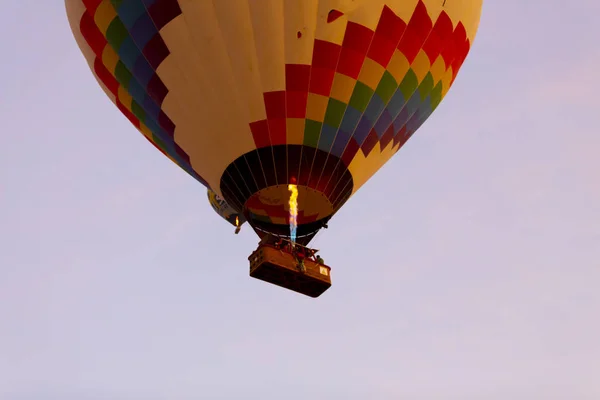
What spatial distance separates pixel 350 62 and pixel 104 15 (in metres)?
4.49

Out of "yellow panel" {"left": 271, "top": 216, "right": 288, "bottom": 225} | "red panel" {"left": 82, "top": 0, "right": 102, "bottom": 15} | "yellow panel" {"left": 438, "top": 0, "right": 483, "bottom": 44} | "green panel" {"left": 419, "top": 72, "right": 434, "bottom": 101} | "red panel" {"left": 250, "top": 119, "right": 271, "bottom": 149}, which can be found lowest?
"yellow panel" {"left": 271, "top": 216, "right": 288, "bottom": 225}

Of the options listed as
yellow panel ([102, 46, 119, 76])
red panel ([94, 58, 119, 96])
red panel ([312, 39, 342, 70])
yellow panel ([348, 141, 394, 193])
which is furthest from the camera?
red panel ([94, 58, 119, 96])

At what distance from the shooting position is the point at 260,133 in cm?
1748

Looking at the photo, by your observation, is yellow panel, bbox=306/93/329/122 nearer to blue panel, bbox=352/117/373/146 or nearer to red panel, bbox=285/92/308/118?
red panel, bbox=285/92/308/118

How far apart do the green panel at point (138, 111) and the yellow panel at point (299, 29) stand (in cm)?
318

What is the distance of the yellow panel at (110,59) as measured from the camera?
1848cm

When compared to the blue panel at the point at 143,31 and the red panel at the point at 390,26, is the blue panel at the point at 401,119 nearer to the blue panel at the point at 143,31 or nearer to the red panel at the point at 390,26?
the red panel at the point at 390,26

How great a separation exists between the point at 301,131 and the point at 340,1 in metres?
2.27

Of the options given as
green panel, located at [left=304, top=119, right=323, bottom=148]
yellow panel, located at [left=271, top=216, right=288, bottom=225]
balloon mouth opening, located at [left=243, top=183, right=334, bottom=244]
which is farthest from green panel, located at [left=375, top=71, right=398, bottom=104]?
yellow panel, located at [left=271, top=216, right=288, bottom=225]

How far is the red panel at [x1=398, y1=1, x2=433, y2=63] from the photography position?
17875 millimetres

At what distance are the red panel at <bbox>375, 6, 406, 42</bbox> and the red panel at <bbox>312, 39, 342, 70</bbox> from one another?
32.2 inches

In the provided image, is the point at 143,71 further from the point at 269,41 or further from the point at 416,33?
the point at 416,33

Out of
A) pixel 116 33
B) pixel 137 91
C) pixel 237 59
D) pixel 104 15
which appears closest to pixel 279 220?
pixel 237 59

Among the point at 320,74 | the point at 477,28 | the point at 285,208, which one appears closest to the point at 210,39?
the point at 320,74
